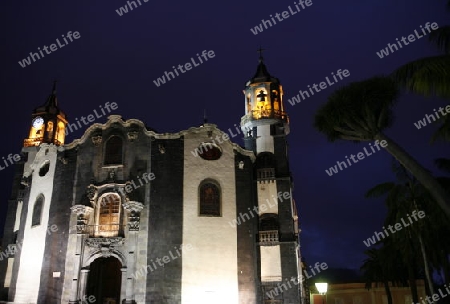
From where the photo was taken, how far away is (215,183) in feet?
91.4

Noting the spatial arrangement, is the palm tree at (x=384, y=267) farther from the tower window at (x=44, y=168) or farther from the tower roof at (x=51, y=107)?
the tower roof at (x=51, y=107)

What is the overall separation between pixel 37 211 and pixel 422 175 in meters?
25.6

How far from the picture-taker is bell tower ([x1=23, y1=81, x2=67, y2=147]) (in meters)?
35.8

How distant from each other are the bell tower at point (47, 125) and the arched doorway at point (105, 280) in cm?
1165

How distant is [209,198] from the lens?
27.5m

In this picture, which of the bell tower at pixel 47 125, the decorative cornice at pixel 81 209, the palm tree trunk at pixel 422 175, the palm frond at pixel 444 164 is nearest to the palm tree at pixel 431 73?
the palm tree trunk at pixel 422 175

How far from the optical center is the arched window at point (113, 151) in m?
28.8

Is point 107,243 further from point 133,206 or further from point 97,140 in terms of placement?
point 97,140

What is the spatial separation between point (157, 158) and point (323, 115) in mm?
15712

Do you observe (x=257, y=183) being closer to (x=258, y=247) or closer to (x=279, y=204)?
(x=279, y=204)

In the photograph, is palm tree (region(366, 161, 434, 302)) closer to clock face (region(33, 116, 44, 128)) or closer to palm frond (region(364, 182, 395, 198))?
palm frond (region(364, 182, 395, 198))

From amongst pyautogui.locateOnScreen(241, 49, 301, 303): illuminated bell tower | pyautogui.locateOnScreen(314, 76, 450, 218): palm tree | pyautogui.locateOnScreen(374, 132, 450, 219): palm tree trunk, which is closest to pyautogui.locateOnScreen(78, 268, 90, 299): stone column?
pyautogui.locateOnScreen(241, 49, 301, 303): illuminated bell tower

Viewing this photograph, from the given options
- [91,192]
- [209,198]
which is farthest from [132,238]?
[209,198]

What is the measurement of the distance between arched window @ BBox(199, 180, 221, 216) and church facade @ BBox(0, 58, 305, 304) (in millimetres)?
63
